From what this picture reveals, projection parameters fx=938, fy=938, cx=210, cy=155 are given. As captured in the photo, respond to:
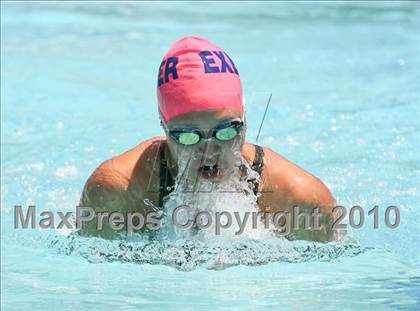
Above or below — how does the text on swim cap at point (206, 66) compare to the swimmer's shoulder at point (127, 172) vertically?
above

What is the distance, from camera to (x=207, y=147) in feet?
13.7

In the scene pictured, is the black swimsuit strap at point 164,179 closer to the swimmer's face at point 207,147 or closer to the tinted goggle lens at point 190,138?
the swimmer's face at point 207,147

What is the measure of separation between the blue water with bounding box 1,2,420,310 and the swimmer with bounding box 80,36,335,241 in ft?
0.73

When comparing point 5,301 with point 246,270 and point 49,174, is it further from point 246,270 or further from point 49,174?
point 49,174

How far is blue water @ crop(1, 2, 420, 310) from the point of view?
14.2 feet

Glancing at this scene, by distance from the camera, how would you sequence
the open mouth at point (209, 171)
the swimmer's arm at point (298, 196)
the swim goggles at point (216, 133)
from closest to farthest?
the swim goggles at point (216, 133), the open mouth at point (209, 171), the swimmer's arm at point (298, 196)

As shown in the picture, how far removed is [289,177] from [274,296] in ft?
2.11

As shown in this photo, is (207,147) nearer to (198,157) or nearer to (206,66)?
(198,157)

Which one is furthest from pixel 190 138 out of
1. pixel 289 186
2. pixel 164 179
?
pixel 289 186

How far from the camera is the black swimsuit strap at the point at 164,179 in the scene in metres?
4.50

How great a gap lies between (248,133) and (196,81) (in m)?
2.85

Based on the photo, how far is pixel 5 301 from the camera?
426 cm

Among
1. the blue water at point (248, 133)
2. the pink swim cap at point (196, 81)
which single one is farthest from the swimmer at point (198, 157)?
the blue water at point (248, 133)

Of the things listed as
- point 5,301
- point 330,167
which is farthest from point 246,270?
point 330,167
